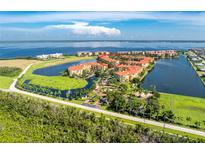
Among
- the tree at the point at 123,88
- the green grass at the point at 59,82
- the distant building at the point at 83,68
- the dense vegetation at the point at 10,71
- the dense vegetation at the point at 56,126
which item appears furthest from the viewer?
the distant building at the point at 83,68

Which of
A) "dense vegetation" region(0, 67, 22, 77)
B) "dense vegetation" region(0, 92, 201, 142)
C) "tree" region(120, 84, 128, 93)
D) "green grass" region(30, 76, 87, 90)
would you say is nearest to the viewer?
"dense vegetation" region(0, 92, 201, 142)

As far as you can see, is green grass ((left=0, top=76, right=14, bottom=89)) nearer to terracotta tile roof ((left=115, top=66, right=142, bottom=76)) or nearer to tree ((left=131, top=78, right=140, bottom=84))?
terracotta tile roof ((left=115, top=66, right=142, bottom=76))

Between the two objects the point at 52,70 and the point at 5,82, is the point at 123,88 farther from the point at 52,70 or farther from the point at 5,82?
the point at 5,82

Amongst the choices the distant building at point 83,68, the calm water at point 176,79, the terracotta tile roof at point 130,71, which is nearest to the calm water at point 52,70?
the distant building at point 83,68

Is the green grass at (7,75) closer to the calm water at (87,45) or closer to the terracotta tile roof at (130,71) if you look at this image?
the calm water at (87,45)

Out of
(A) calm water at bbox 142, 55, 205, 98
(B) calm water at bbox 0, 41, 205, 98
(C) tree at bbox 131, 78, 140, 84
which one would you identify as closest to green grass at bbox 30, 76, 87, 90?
(B) calm water at bbox 0, 41, 205, 98
